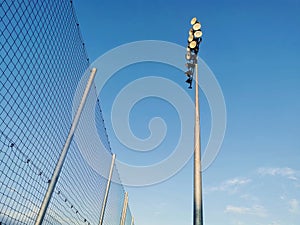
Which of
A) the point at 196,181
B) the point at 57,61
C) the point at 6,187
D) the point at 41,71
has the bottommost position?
the point at 6,187

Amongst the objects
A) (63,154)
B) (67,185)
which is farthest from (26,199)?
(67,185)

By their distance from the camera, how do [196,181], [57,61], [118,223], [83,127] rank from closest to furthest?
[196,181] < [57,61] < [83,127] < [118,223]

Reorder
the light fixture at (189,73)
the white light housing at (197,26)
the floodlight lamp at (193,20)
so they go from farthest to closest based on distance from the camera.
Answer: the light fixture at (189,73) < the floodlight lamp at (193,20) < the white light housing at (197,26)

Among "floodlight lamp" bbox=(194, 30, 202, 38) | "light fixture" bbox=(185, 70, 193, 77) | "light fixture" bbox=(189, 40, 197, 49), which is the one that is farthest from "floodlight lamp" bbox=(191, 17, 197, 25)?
"light fixture" bbox=(185, 70, 193, 77)

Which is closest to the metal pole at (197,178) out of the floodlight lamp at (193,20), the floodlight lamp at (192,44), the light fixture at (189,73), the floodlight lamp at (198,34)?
the light fixture at (189,73)

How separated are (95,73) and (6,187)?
12.0ft

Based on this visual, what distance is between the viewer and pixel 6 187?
4816mm

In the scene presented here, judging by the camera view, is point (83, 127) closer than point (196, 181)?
No

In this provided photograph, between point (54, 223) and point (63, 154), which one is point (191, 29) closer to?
point (63, 154)

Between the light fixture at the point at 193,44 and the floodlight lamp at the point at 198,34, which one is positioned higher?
the floodlight lamp at the point at 198,34

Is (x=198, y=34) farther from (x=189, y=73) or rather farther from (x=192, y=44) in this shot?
(x=189, y=73)

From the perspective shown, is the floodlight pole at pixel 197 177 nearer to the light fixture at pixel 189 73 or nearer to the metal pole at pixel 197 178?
the metal pole at pixel 197 178

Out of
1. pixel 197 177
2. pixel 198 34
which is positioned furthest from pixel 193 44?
pixel 197 177

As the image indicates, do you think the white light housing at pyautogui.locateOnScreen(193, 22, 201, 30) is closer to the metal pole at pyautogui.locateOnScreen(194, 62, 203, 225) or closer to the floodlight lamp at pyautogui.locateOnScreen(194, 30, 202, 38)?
the floodlight lamp at pyautogui.locateOnScreen(194, 30, 202, 38)
